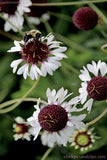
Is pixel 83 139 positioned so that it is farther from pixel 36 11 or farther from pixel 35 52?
pixel 36 11

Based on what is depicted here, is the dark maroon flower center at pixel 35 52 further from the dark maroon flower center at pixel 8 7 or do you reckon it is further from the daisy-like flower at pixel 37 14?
the daisy-like flower at pixel 37 14

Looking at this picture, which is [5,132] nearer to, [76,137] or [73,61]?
[73,61]

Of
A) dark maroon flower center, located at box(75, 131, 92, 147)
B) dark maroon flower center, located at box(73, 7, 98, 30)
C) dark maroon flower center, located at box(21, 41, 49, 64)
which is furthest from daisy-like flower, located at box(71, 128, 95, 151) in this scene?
dark maroon flower center, located at box(73, 7, 98, 30)

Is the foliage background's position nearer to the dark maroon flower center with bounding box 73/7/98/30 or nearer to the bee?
the dark maroon flower center with bounding box 73/7/98/30

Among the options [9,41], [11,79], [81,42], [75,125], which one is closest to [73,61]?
Answer: [81,42]

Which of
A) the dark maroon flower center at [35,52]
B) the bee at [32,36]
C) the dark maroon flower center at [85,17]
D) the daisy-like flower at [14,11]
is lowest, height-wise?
the dark maroon flower center at [35,52]

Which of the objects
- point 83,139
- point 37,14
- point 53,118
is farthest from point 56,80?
point 53,118

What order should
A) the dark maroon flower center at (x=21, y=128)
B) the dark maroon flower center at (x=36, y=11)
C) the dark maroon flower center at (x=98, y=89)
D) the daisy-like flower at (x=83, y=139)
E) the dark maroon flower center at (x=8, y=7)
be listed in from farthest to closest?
1. the dark maroon flower center at (x=36, y=11)
2. the dark maroon flower center at (x=8, y=7)
3. the dark maroon flower center at (x=21, y=128)
4. the daisy-like flower at (x=83, y=139)
5. the dark maroon flower center at (x=98, y=89)

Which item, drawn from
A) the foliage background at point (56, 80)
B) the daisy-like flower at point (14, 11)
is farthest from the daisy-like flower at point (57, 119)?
the daisy-like flower at point (14, 11)
